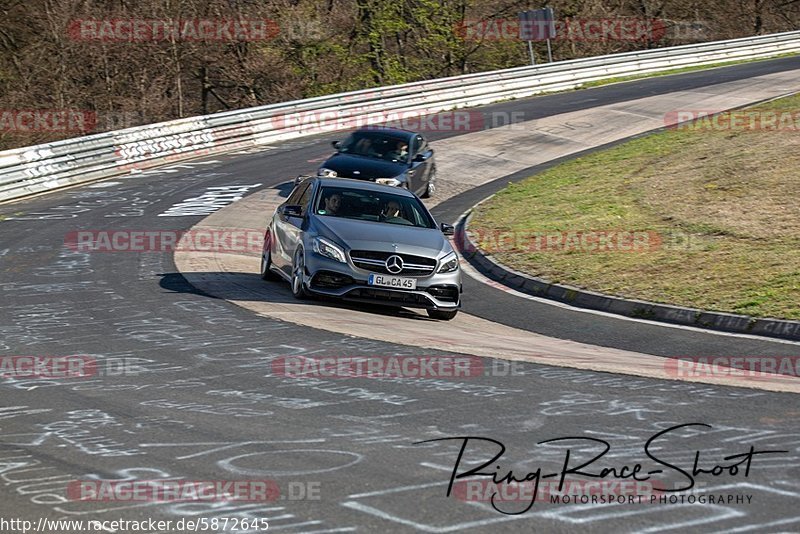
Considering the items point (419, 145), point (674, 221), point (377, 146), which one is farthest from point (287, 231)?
point (419, 145)

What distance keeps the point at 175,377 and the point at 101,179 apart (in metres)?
20.4

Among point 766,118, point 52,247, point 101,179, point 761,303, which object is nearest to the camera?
point 761,303

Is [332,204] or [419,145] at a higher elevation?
[419,145]

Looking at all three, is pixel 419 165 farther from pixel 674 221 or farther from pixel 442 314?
pixel 442 314

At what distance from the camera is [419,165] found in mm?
24734

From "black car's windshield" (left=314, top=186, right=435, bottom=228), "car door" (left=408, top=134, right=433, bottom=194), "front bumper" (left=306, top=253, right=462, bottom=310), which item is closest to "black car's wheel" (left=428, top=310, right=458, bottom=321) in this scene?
"front bumper" (left=306, top=253, right=462, bottom=310)

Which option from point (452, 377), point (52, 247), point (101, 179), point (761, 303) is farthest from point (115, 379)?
point (101, 179)

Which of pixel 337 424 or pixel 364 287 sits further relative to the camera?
pixel 364 287

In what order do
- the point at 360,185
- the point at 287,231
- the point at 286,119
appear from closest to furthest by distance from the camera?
the point at 287,231 → the point at 360,185 → the point at 286,119

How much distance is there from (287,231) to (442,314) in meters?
2.50

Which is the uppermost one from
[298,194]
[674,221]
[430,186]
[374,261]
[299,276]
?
[298,194]

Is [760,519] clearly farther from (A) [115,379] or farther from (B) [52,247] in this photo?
(B) [52,247]

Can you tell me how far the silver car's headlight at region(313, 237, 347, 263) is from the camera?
13969mm

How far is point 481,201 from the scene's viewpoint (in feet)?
85.1
